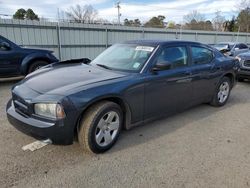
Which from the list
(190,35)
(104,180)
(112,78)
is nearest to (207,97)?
(112,78)

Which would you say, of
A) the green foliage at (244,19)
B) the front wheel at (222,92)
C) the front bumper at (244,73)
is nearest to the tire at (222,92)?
the front wheel at (222,92)

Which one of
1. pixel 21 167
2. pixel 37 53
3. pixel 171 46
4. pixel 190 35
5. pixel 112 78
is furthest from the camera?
pixel 190 35

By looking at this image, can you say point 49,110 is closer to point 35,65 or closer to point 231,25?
point 35,65

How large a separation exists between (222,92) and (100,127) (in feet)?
11.6

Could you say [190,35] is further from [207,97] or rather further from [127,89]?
[127,89]

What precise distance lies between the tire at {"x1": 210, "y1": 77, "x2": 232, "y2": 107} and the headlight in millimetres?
3727

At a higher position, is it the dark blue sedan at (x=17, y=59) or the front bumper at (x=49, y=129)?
the dark blue sedan at (x=17, y=59)

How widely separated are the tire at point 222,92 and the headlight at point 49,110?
3.73m

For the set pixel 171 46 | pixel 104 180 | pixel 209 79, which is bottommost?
pixel 104 180

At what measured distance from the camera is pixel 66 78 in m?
3.22

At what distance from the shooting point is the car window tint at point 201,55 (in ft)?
14.5

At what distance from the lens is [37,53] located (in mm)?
7434

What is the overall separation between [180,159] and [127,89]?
1.19 metres

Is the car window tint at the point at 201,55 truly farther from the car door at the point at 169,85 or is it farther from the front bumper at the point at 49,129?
the front bumper at the point at 49,129
